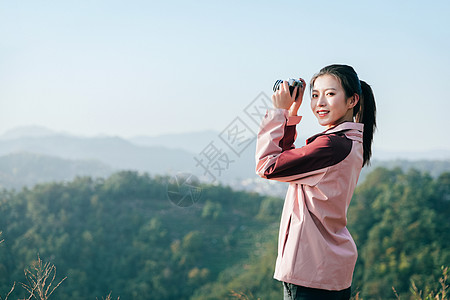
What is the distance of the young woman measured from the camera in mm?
942

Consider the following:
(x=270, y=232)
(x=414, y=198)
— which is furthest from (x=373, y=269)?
(x=270, y=232)

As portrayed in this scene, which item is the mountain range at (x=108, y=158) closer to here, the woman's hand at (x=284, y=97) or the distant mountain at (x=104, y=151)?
the distant mountain at (x=104, y=151)

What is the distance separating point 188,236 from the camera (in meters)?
27.0

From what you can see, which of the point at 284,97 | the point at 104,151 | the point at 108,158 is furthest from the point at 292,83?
the point at 104,151

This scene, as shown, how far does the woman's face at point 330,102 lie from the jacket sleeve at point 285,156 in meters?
0.09

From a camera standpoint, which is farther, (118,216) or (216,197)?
(216,197)

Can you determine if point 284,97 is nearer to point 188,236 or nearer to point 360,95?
point 360,95

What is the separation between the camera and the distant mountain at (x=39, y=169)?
30211 mm

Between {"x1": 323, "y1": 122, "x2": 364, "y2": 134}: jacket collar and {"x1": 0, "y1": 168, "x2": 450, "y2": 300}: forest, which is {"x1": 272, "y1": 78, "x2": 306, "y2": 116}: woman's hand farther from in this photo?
{"x1": 0, "y1": 168, "x2": 450, "y2": 300}: forest

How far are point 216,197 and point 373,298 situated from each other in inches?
605

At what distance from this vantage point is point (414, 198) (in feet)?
78.2

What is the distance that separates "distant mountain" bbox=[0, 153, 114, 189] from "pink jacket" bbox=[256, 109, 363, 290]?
30.6m

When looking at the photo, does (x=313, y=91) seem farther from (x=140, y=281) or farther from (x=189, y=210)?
(x=189, y=210)

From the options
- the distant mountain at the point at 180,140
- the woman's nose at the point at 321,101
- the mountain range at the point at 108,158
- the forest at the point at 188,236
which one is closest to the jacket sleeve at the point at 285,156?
the woman's nose at the point at 321,101
